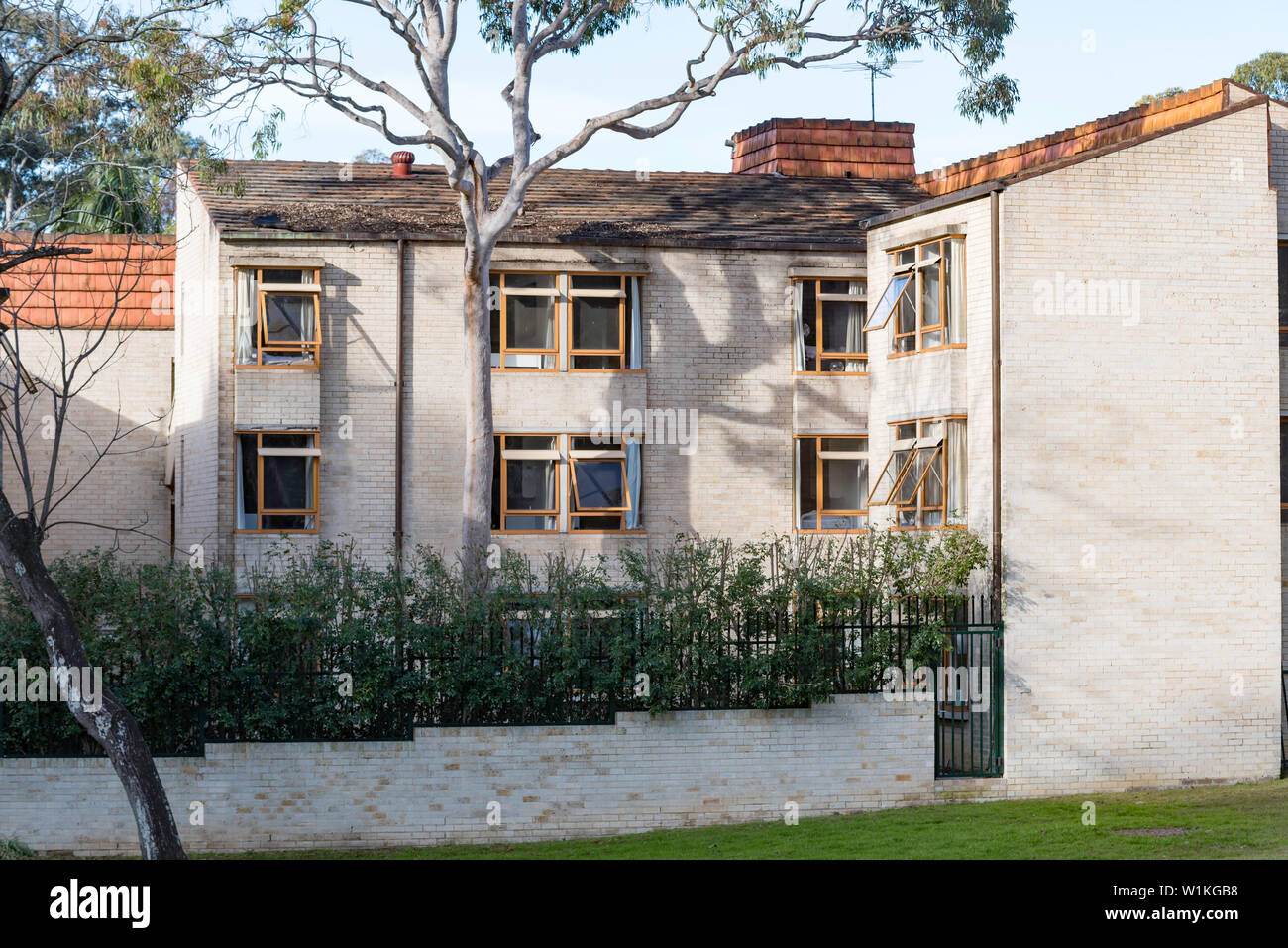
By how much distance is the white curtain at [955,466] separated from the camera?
68.8 feet

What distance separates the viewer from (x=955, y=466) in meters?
21.2

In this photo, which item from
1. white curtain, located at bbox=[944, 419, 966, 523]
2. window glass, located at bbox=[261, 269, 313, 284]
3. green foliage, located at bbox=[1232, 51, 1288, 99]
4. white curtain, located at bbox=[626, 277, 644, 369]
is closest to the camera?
white curtain, located at bbox=[944, 419, 966, 523]

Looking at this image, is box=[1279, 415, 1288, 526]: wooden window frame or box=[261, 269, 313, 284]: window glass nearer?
box=[1279, 415, 1288, 526]: wooden window frame

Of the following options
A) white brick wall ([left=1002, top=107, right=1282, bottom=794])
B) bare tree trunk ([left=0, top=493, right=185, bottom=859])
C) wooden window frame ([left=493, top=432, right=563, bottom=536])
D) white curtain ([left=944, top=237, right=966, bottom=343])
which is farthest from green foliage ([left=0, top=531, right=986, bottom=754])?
wooden window frame ([left=493, top=432, right=563, bottom=536])

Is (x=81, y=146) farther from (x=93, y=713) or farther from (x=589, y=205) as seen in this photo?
(x=589, y=205)

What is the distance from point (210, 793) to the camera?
54.2ft

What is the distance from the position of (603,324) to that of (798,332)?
332cm

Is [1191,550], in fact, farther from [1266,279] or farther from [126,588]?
[126,588]

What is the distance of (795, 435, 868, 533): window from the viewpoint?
85.9 ft

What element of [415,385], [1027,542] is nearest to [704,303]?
[415,385]

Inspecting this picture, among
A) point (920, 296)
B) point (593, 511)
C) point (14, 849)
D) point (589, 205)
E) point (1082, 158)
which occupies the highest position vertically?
point (589, 205)

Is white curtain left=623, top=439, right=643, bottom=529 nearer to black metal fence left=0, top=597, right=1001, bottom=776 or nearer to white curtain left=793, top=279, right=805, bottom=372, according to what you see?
white curtain left=793, top=279, right=805, bottom=372

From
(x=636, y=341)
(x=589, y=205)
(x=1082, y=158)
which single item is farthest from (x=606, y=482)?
(x=1082, y=158)

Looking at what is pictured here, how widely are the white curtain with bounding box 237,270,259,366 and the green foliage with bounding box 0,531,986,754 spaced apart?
7.84 meters
